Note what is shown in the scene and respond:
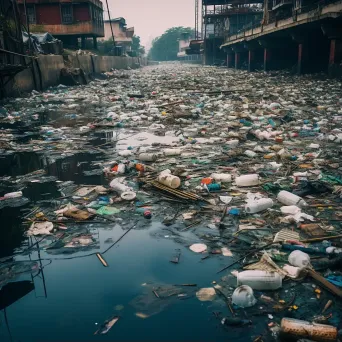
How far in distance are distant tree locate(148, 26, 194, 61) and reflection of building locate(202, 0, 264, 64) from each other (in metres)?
50.3

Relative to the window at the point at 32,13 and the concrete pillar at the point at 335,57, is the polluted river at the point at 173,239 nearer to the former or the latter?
the concrete pillar at the point at 335,57

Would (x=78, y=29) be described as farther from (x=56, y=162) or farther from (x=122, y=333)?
(x=122, y=333)

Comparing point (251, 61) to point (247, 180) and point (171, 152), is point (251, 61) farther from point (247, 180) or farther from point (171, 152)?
point (247, 180)

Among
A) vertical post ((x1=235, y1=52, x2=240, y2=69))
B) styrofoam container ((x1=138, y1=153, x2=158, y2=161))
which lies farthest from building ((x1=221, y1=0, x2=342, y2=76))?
styrofoam container ((x1=138, y1=153, x2=158, y2=161))

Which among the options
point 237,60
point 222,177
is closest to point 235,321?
point 222,177

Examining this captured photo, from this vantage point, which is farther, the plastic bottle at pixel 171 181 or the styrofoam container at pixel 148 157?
the styrofoam container at pixel 148 157

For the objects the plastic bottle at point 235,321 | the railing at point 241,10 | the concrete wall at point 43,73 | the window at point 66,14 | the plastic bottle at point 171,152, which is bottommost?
the plastic bottle at point 235,321

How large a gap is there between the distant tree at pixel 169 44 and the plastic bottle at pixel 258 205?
95463 millimetres

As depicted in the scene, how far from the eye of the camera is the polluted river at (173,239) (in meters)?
1.50

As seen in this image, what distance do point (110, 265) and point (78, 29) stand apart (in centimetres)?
2956

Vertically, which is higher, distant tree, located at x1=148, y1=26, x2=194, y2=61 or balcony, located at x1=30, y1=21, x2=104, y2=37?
distant tree, located at x1=148, y1=26, x2=194, y2=61

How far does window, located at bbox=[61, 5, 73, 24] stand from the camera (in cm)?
2798

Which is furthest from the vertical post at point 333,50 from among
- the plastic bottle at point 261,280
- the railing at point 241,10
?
the railing at point 241,10

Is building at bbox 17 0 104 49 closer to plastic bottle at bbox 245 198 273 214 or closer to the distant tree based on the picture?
plastic bottle at bbox 245 198 273 214
